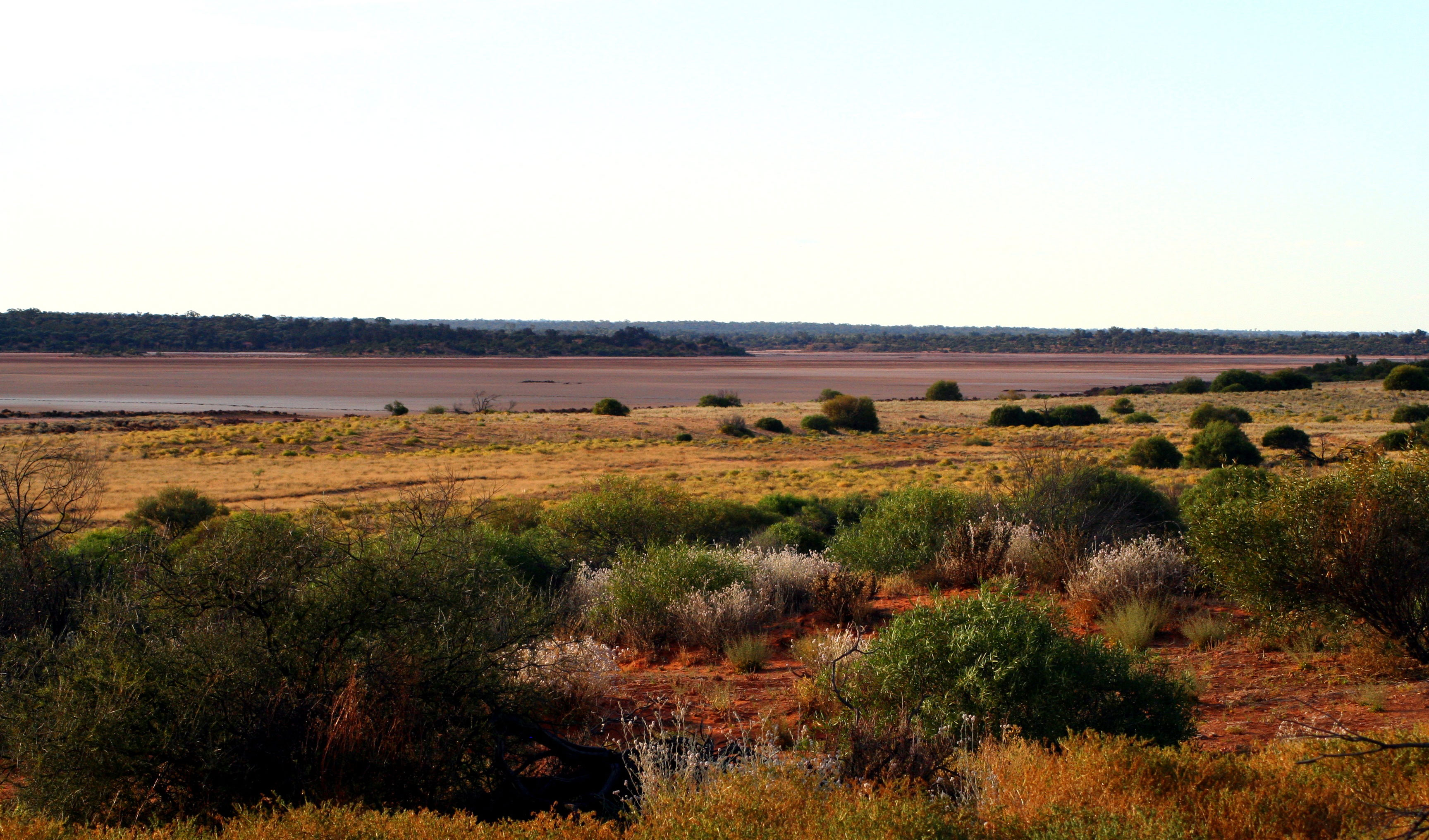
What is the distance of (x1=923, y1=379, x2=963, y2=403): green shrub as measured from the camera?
68.2 meters

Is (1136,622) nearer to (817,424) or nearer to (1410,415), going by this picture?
(1410,415)

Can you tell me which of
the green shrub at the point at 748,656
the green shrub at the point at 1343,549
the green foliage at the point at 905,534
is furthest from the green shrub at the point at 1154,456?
the green shrub at the point at 748,656

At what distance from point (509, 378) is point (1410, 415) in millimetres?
70546

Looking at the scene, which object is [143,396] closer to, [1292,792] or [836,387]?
[836,387]

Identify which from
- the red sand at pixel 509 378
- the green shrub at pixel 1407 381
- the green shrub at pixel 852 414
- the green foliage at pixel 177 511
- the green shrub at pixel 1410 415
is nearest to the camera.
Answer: the green foliage at pixel 177 511

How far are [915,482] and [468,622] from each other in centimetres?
2303

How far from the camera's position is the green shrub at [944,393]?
224 feet

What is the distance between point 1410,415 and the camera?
135ft

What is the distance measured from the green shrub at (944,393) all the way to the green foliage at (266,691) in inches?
2515

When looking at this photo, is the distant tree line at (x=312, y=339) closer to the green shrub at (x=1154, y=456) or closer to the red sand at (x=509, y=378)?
the red sand at (x=509, y=378)

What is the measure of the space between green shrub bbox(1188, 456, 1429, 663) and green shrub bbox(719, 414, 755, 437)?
39299 mm

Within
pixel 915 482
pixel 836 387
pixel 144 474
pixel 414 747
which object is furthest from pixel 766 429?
pixel 414 747

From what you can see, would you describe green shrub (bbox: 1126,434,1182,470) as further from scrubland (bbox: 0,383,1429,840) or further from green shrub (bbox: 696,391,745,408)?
green shrub (bbox: 696,391,745,408)

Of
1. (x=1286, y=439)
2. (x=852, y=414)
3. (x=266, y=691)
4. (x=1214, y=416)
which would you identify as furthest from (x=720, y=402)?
(x=266, y=691)
